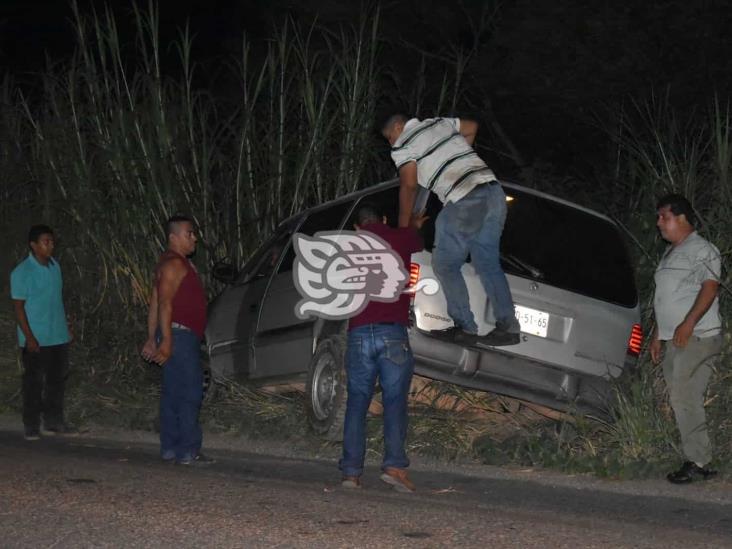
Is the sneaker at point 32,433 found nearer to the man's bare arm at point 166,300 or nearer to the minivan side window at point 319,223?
the man's bare arm at point 166,300

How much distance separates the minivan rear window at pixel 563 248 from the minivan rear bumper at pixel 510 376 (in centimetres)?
53

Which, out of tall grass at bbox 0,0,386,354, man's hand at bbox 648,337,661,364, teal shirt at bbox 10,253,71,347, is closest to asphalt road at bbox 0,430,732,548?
man's hand at bbox 648,337,661,364

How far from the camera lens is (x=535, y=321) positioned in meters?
7.89

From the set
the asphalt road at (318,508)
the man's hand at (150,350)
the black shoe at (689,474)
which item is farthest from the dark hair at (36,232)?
the black shoe at (689,474)

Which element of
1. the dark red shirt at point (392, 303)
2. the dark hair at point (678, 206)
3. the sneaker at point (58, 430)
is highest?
the dark hair at point (678, 206)

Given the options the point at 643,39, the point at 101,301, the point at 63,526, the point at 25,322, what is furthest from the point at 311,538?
the point at 643,39

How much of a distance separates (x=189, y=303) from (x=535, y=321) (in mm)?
2125

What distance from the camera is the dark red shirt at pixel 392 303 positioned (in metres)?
6.93

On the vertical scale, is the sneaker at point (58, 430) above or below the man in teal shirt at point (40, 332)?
below

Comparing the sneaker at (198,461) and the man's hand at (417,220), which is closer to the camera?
the man's hand at (417,220)

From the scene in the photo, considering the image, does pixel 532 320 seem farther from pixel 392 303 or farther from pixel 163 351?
pixel 163 351

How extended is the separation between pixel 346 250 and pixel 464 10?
9.35 m

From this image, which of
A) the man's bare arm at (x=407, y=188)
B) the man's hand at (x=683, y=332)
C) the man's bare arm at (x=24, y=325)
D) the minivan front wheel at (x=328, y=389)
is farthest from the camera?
the man's bare arm at (x=24, y=325)

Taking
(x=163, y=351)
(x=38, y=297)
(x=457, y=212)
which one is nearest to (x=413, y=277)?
→ (x=457, y=212)
